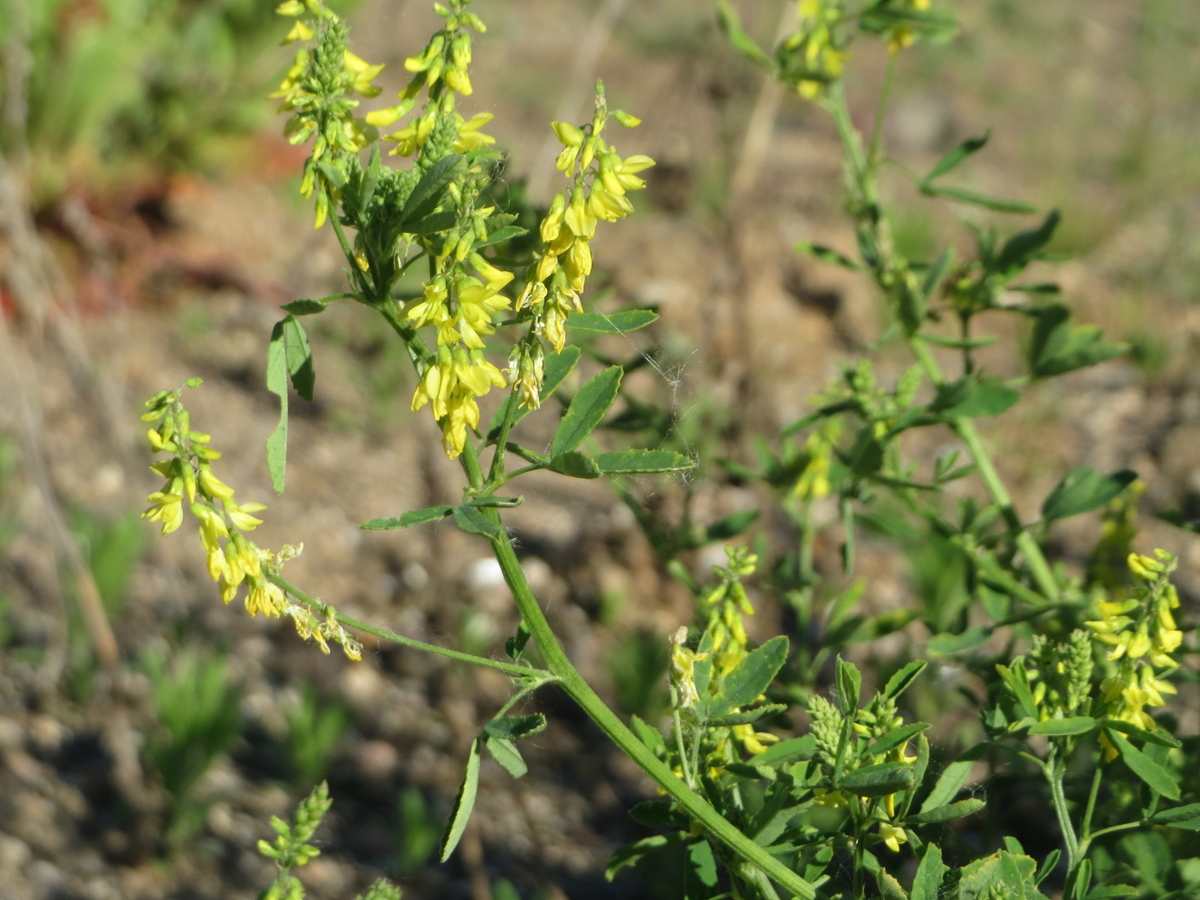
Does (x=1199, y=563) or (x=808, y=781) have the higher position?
(x=808, y=781)

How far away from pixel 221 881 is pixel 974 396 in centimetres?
158

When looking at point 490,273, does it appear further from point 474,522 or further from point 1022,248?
point 1022,248

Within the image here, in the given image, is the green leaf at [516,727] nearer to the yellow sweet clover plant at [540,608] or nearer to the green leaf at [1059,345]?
the yellow sweet clover plant at [540,608]

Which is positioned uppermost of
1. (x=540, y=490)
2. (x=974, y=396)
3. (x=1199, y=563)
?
(x=974, y=396)

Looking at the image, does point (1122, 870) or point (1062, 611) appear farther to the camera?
point (1062, 611)

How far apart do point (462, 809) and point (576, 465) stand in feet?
0.84

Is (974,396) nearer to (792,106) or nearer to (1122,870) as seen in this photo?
(1122,870)

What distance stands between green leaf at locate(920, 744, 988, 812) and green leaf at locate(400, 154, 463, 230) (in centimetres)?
57

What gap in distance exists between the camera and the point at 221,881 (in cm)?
198

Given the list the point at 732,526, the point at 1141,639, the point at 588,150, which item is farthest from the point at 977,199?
the point at 588,150

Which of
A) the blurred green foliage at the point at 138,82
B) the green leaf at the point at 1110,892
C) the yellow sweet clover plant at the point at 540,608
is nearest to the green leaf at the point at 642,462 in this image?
the yellow sweet clover plant at the point at 540,608

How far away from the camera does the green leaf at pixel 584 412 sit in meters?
0.83

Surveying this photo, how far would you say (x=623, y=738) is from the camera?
0.73 metres

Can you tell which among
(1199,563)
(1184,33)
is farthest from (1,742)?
(1184,33)
